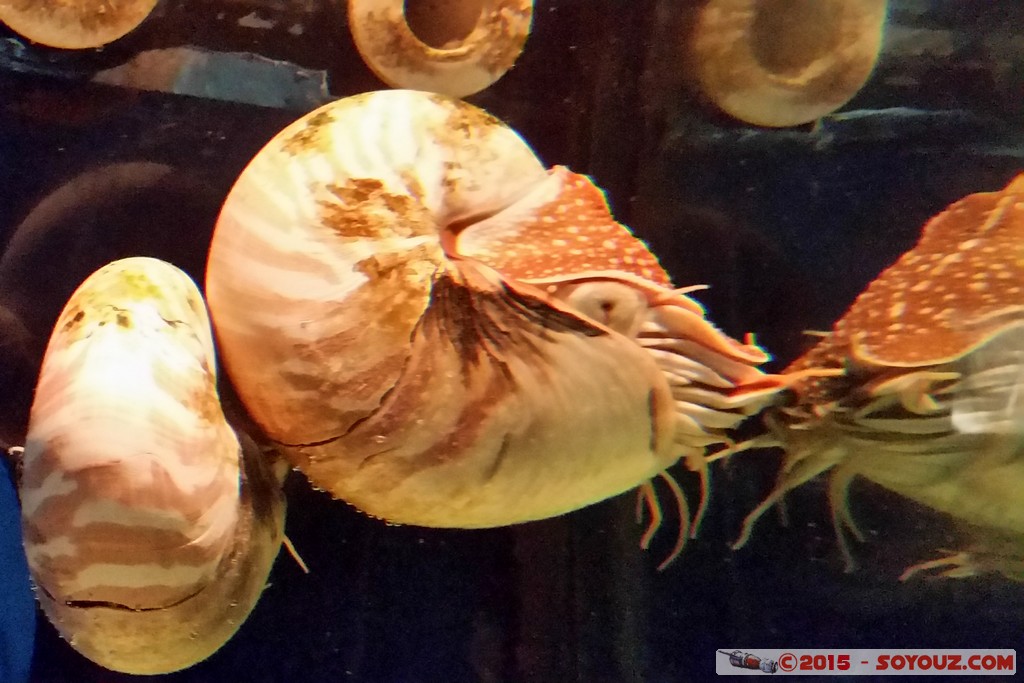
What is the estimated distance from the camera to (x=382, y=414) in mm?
961

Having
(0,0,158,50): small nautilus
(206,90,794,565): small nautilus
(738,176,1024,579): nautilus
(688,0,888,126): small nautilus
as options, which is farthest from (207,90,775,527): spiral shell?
(688,0,888,126): small nautilus

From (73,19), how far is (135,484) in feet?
2.47

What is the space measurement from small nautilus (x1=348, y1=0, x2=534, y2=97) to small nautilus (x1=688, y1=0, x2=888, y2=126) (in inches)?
14.3

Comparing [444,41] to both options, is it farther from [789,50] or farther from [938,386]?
[938,386]

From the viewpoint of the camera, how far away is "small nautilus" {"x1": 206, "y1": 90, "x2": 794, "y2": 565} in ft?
3.13

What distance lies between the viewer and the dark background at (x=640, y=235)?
4.01ft

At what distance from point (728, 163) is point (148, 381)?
42.2 inches

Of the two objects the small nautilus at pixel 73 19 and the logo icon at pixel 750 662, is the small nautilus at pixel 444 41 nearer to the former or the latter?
the small nautilus at pixel 73 19

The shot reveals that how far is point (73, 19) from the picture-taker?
44.2 inches

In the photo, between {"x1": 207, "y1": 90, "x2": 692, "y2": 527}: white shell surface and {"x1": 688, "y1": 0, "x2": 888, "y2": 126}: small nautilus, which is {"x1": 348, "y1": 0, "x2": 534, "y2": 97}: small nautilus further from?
{"x1": 688, "y1": 0, "x2": 888, "y2": 126}: small nautilus

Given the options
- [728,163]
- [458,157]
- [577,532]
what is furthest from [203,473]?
[728,163]

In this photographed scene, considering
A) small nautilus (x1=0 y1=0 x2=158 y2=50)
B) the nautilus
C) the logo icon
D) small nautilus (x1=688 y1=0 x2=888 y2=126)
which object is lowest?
the logo icon

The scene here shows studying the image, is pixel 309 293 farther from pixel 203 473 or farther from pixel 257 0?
pixel 257 0

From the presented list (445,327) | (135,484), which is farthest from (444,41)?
(135,484)
